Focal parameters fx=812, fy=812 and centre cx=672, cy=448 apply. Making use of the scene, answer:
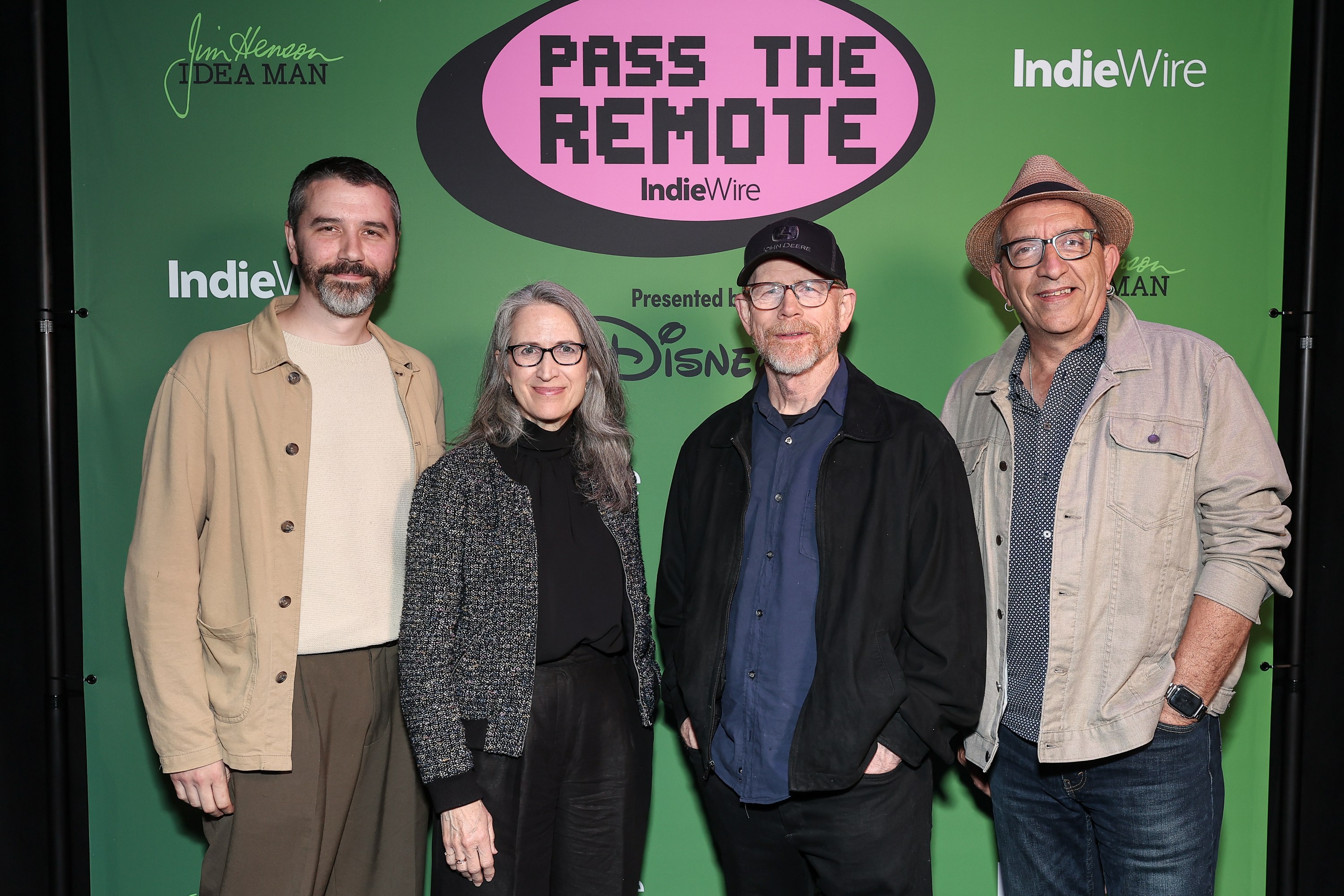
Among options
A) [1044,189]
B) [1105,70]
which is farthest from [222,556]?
[1105,70]

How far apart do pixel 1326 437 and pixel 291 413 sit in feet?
10.3

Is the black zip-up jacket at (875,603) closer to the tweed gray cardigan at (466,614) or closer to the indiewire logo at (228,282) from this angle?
the tweed gray cardigan at (466,614)

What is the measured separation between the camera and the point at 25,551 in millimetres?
2602

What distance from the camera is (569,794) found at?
1.86 metres

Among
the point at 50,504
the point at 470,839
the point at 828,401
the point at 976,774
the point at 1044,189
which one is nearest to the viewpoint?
the point at 470,839

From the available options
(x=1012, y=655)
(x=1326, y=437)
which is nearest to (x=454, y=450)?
(x=1012, y=655)

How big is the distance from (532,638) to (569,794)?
0.38m

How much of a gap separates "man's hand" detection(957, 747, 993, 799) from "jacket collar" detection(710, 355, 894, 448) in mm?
900

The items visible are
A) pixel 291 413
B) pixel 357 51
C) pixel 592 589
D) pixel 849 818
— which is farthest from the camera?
pixel 357 51

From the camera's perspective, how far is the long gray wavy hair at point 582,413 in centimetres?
199

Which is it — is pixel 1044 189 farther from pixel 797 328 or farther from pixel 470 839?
pixel 470 839

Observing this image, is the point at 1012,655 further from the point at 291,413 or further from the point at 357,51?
the point at 357,51

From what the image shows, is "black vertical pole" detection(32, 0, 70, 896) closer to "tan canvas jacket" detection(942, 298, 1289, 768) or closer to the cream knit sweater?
the cream knit sweater

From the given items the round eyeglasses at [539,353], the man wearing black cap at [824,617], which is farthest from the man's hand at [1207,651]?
the round eyeglasses at [539,353]
